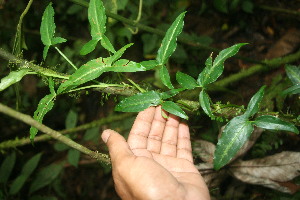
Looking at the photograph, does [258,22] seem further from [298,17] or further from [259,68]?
[259,68]

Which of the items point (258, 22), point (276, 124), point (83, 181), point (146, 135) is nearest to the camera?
point (276, 124)

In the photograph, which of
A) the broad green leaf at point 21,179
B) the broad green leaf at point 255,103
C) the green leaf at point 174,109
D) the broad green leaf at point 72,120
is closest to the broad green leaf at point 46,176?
the broad green leaf at point 21,179

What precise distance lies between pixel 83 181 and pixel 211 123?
1.41 metres

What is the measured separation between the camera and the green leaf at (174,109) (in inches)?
46.8

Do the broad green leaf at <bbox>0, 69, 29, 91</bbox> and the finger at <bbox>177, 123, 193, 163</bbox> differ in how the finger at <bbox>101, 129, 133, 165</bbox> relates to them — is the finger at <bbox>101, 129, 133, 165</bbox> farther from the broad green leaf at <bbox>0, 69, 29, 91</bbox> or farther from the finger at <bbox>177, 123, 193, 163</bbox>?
the broad green leaf at <bbox>0, 69, 29, 91</bbox>

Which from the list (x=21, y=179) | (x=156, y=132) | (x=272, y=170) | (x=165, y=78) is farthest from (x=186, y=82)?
(x=21, y=179)

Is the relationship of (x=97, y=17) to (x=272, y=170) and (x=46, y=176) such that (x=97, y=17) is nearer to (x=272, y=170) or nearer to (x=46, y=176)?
(x=272, y=170)

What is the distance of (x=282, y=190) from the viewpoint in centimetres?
179

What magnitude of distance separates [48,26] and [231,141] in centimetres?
89

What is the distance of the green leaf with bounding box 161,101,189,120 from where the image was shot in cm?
119

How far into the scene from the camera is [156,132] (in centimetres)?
144

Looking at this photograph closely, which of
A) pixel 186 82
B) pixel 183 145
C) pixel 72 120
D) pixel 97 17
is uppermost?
pixel 97 17

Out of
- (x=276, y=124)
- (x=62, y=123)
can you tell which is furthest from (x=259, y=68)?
(x=62, y=123)

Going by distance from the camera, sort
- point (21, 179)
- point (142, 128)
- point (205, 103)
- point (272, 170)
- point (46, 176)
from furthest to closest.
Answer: point (46, 176) < point (21, 179) < point (272, 170) < point (142, 128) < point (205, 103)
